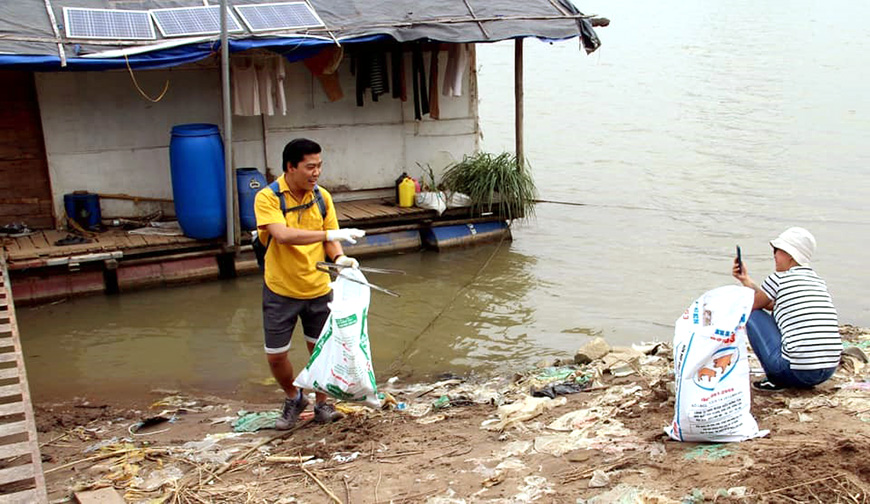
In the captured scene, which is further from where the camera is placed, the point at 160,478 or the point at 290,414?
the point at 290,414

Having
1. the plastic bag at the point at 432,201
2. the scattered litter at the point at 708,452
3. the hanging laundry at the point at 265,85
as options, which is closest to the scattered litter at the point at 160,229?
the hanging laundry at the point at 265,85

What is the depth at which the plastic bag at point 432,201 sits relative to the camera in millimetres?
11258

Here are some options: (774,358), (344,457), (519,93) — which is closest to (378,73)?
(519,93)

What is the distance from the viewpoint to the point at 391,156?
1192 cm

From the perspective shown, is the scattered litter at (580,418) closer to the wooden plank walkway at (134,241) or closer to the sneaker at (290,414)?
the sneaker at (290,414)

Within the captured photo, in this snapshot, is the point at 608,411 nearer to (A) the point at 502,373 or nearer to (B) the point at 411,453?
(B) the point at 411,453

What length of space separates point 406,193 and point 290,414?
6.17 meters

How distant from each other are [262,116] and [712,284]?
20.5ft

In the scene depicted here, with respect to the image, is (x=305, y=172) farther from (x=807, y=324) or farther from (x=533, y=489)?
(x=807, y=324)

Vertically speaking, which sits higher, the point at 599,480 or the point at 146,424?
the point at 599,480

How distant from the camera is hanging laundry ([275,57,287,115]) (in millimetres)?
10438

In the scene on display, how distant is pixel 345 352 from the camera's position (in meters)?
5.02

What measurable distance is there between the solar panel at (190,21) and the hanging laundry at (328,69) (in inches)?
53.6

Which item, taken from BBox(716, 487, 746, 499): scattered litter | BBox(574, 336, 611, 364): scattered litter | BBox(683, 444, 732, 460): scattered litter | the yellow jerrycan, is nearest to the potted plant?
the yellow jerrycan
